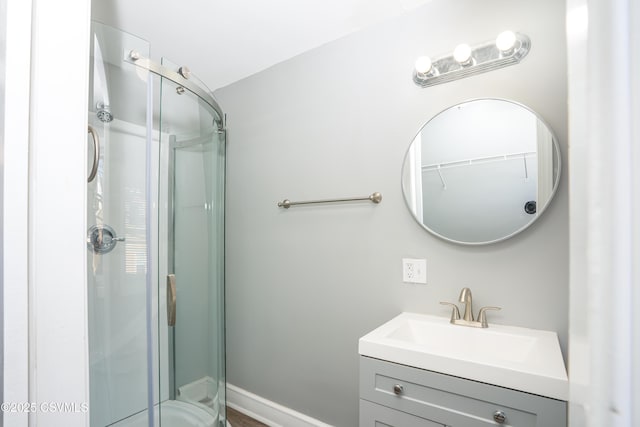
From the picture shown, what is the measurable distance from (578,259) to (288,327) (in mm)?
1688

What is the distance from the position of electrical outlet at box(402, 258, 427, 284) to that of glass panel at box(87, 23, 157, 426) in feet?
4.03

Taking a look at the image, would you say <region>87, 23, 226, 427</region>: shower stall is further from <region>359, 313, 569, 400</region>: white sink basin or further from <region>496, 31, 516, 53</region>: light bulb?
<region>496, 31, 516, 53</region>: light bulb

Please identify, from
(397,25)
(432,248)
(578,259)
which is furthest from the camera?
(397,25)

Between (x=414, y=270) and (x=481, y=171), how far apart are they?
1.85ft

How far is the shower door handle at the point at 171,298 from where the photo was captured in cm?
143

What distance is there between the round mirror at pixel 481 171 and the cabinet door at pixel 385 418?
759mm

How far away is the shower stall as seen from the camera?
1285 millimetres

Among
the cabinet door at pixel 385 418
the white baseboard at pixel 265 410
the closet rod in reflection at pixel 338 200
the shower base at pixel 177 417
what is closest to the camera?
the cabinet door at pixel 385 418

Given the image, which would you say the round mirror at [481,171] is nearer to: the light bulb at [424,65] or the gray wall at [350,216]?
the gray wall at [350,216]

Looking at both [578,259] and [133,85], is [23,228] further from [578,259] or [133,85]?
[578,259]

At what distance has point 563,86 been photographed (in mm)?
1232

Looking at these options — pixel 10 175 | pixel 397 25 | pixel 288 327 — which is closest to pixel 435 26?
pixel 397 25

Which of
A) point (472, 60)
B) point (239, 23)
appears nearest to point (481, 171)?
point (472, 60)

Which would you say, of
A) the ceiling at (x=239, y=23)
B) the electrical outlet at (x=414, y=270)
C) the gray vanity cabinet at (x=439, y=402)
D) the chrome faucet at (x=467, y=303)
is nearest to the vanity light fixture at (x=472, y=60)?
the ceiling at (x=239, y=23)
